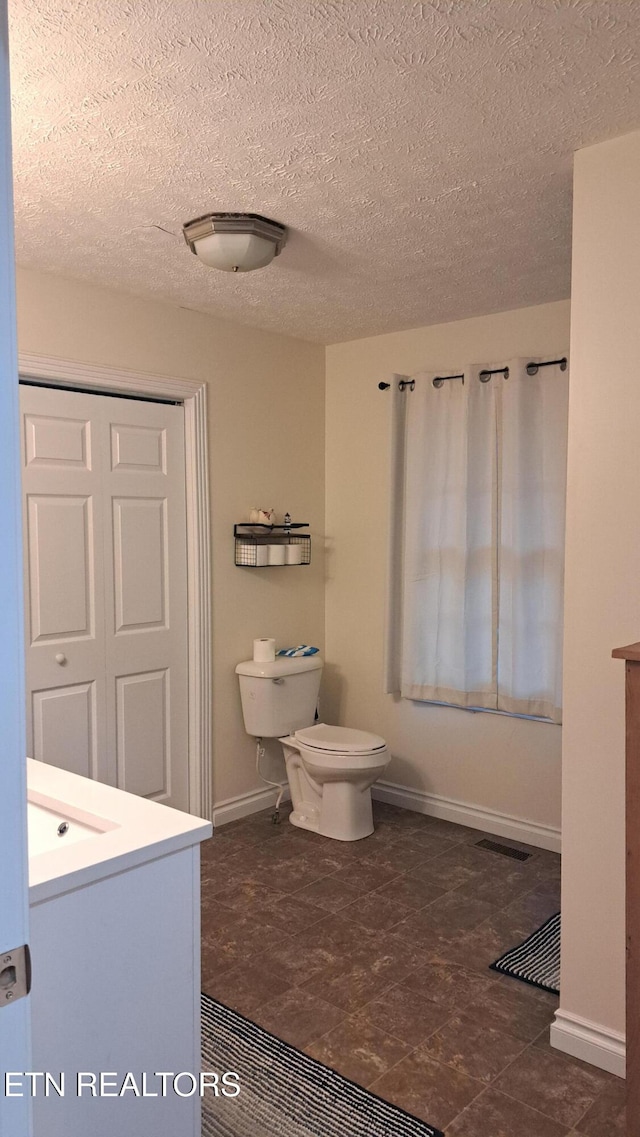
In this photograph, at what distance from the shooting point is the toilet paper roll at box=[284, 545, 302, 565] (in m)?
4.14

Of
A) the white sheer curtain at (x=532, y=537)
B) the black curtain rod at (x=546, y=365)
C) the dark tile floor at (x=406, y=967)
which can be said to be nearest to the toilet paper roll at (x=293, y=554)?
the white sheer curtain at (x=532, y=537)

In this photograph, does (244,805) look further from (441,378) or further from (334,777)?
(441,378)

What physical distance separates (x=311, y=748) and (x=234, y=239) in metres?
2.23

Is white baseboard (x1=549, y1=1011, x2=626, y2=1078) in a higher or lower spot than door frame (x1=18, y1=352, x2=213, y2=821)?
lower

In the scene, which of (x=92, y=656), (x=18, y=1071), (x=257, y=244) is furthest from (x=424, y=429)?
(x=18, y=1071)

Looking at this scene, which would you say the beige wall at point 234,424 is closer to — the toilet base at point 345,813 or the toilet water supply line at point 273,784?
the toilet water supply line at point 273,784

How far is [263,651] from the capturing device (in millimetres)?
4035

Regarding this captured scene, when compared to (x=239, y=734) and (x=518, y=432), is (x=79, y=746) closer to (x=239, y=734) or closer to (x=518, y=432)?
(x=239, y=734)

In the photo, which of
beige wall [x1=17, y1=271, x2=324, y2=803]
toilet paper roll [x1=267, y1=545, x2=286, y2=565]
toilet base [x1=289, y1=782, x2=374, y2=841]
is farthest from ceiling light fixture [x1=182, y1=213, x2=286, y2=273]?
toilet base [x1=289, y1=782, x2=374, y2=841]

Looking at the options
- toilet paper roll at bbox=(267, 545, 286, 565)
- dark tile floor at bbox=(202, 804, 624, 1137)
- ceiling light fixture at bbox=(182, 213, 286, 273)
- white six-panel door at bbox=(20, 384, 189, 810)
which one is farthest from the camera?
toilet paper roll at bbox=(267, 545, 286, 565)

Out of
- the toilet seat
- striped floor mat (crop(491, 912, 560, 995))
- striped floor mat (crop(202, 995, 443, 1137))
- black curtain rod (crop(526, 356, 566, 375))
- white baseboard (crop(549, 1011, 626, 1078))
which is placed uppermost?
black curtain rod (crop(526, 356, 566, 375))

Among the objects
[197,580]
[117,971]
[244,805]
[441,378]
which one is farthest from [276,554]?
[117,971]

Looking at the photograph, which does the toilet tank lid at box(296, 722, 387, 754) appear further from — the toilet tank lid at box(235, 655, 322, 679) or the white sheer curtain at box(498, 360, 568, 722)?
the white sheer curtain at box(498, 360, 568, 722)

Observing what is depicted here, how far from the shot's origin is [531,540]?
12.0 feet
